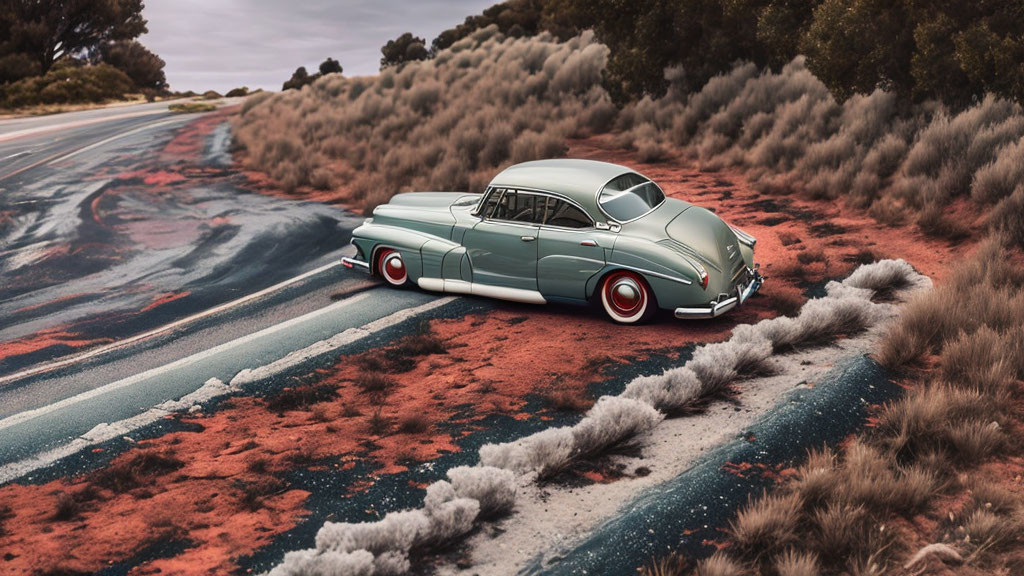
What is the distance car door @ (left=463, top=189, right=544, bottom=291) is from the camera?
31.1 feet

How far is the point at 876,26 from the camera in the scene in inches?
589

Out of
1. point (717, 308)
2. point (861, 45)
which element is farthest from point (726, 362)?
point (861, 45)

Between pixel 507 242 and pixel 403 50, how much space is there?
38.4m

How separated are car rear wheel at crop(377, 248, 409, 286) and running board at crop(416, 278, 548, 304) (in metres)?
0.41

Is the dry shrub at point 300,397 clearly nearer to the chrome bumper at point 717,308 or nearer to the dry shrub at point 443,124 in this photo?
the chrome bumper at point 717,308

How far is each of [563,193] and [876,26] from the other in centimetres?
885

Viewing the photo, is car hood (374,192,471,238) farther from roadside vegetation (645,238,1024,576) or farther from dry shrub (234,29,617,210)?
dry shrub (234,29,617,210)

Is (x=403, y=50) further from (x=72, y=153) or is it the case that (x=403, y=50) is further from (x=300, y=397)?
(x=300, y=397)

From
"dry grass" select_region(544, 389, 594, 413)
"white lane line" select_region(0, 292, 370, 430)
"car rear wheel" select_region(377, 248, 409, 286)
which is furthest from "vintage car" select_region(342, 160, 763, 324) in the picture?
"dry grass" select_region(544, 389, 594, 413)

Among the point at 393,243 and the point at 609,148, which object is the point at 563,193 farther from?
the point at 609,148

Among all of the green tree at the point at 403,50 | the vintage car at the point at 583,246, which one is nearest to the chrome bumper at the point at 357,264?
the vintage car at the point at 583,246

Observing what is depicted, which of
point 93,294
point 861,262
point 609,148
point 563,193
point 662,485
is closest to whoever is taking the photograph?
point 662,485

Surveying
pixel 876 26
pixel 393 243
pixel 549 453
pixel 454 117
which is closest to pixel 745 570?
pixel 549 453

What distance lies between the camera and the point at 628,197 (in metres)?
9.50
